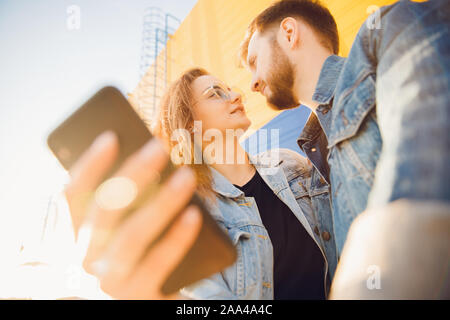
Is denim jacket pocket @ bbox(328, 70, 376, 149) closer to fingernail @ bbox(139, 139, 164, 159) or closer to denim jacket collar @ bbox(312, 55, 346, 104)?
denim jacket collar @ bbox(312, 55, 346, 104)

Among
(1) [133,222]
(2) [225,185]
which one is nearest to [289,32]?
(2) [225,185]

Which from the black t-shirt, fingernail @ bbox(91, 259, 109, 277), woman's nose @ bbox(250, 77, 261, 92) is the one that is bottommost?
the black t-shirt

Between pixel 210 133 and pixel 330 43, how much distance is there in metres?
0.64

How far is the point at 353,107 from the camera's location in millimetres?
510

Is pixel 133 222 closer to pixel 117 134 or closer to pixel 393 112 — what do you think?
pixel 117 134

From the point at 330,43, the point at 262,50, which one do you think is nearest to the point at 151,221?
the point at 262,50

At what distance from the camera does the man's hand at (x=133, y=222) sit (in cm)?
41

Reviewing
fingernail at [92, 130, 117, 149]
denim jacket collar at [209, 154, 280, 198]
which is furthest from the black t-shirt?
fingernail at [92, 130, 117, 149]

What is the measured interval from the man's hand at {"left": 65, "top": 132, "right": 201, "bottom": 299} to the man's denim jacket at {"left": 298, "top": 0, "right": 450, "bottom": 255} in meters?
0.33

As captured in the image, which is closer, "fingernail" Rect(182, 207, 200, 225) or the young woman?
"fingernail" Rect(182, 207, 200, 225)

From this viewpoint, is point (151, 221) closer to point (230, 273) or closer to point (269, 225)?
point (230, 273)

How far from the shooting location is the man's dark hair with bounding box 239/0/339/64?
3.01 ft

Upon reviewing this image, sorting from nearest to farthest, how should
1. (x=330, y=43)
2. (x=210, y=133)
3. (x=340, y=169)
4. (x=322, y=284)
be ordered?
(x=340, y=169)
(x=322, y=284)
(x=330, y=43)
(x=210, y=133)

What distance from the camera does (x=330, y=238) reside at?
0.75 m
